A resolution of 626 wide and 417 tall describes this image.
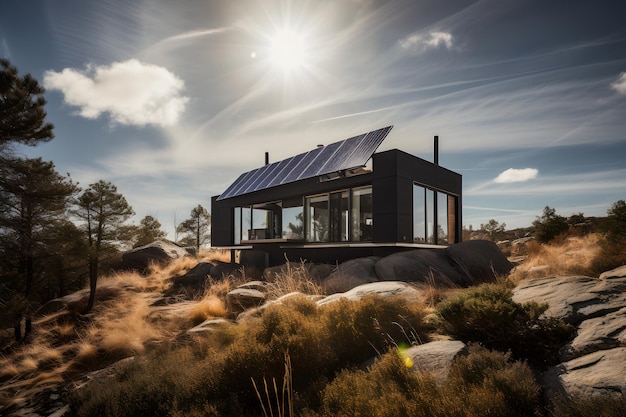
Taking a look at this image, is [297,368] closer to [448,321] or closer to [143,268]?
[448,321]

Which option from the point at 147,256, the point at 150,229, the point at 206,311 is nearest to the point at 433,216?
the point at 206,311

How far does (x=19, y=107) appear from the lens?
13.2 m

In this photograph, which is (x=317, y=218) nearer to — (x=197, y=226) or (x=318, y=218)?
(x=318, y=218)

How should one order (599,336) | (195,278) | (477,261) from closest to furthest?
(599,336) < (477,261) < (195,278)

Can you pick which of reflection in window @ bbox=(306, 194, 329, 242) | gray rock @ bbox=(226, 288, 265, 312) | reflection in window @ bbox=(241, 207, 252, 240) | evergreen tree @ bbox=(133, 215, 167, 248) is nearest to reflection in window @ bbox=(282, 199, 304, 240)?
reflection in window @ bbox=(306, 194, 329, 242)

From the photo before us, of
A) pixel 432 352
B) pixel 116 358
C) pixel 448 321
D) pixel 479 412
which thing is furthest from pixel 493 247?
pixel 116 358

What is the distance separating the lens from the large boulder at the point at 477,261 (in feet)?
36.8

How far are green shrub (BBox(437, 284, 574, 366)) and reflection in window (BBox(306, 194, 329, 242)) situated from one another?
10.2m

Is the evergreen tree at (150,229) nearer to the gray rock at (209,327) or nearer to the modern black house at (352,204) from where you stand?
the modern black house at (352,204)

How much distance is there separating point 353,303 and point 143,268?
1965 centimetres

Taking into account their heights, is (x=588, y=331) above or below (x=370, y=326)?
above

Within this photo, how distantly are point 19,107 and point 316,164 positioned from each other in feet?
36.0

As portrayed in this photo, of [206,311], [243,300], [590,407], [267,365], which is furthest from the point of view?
[206,311]

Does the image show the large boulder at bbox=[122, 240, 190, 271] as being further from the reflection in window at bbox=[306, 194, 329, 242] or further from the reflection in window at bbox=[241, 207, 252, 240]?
the reflection in window at bbox=[306, 194, 329, 242]
